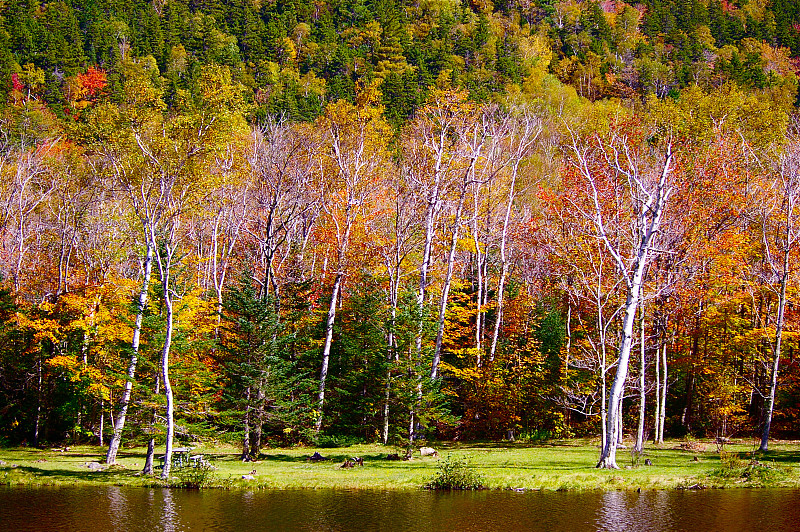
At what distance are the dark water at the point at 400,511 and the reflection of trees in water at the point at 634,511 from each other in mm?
27

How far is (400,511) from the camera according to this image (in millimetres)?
20031

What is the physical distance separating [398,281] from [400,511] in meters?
19.7

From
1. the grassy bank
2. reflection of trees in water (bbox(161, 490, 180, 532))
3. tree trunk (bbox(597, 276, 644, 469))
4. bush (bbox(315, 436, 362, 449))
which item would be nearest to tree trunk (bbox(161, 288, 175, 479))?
the grassy bank

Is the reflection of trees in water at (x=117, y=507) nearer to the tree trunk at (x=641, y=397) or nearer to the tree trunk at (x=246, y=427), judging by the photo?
the tree trunk at (x=246, y=427)

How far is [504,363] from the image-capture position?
130 feet

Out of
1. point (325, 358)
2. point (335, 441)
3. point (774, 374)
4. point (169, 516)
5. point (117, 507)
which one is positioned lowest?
point (117, 507)

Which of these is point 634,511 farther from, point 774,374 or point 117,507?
point 117,507

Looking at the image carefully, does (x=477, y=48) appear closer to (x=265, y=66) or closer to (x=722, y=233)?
(x=265, y=66)

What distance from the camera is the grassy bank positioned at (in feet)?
77.6

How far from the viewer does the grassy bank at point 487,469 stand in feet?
77.6

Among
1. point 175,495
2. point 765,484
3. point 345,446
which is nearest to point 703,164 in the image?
point 765,484

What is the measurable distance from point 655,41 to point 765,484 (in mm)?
117680

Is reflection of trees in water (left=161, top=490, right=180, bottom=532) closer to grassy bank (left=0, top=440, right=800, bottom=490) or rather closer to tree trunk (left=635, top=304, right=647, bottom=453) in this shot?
grassy bank (left=0, top=440, right=800, bottom=490)

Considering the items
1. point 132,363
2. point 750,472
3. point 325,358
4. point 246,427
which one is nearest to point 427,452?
point 325,358
